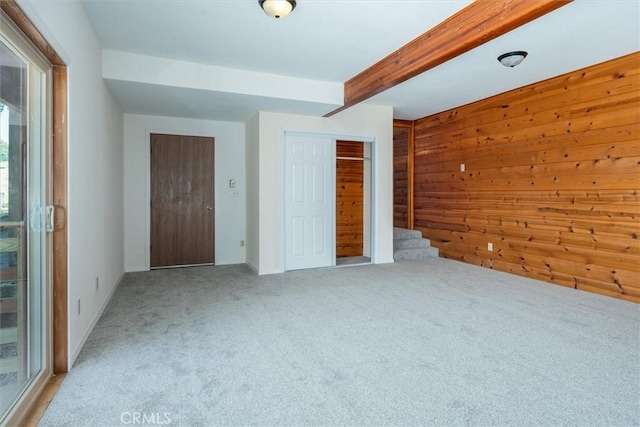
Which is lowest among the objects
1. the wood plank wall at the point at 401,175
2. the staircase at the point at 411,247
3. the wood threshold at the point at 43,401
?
the wood threshold at the point at 43,401

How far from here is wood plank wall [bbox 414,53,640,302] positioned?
3.71 meters

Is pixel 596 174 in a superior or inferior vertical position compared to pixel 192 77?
inferior

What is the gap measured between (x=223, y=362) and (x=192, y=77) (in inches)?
116

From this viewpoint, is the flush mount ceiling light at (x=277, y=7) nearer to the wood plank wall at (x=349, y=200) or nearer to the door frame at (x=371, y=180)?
the door frame at (x=371, y=180)

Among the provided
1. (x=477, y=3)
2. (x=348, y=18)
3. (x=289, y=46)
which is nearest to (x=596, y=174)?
(x=477, y=3)

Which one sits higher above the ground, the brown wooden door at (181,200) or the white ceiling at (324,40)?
the white ceiling at (324,40)

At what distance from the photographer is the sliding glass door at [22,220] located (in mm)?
1700

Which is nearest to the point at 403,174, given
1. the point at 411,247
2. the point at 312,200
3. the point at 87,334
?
the point at 411,247

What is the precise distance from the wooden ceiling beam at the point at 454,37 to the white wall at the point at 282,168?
51.2 inches

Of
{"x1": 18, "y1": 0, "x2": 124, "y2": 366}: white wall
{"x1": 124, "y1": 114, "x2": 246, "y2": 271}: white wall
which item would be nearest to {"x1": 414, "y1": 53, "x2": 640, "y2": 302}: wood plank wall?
{"x1": 124, "y1": 114, "x2": 246, "y2": 271}: white wall

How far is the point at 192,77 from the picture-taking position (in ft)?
12.5

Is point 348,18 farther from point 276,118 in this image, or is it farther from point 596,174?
point 596,174

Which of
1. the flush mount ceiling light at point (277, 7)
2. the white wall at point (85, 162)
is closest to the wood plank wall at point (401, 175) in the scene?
the flush mount ceiling light at point (277, 7)

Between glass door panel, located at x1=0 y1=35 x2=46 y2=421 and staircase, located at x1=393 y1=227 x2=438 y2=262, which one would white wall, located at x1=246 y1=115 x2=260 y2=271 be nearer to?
staircase, located at x1=393 y1=227 x2=438 y2=262
